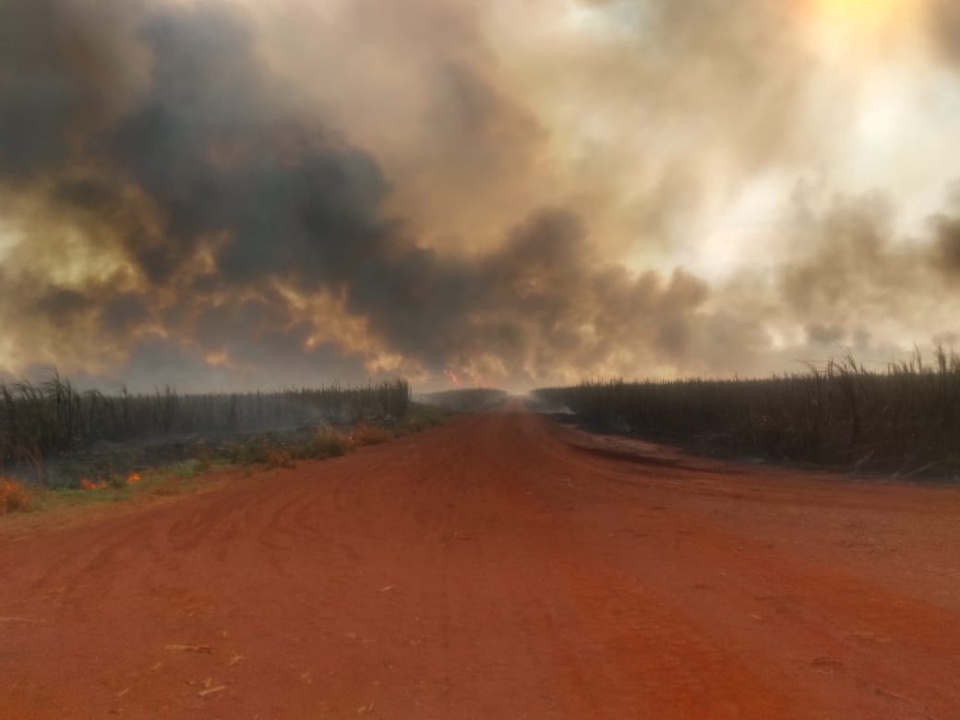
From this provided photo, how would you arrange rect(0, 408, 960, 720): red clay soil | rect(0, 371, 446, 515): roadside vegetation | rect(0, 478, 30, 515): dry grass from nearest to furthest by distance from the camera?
rect(0, 408, 960, 720): red clay soil
rect(0, 478, 30, 515): dry grass
rect(0, 371, 446, 515): roadside vegetation

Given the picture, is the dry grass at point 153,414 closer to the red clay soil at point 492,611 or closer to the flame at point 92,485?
the flame at point 92,485

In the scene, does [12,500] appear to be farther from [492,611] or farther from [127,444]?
[127,444]

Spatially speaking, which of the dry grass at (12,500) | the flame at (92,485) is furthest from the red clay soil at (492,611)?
the flame at (92,485)

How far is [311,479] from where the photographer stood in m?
15.7

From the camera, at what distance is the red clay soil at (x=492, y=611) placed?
4.52 m

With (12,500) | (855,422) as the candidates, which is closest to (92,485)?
(12,500)

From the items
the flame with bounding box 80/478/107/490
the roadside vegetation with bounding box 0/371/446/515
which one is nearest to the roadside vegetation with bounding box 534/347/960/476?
the roadside vegetation with bounding box 0/371/446/515

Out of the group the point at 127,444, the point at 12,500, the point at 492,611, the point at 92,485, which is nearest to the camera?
the point at 492,611

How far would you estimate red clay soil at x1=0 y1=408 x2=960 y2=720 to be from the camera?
14.8 ft

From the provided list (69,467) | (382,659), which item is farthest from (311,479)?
(382,659)

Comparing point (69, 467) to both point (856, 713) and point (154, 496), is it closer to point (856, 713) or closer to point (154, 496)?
point (154, 496)

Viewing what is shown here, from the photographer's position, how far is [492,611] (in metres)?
6.20

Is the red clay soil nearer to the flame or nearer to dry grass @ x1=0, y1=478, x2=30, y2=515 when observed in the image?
dry grass @ x1=0, y1=478, x2=30, y2=515

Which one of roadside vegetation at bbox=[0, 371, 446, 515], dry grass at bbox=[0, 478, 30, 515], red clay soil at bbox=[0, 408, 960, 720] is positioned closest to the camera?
red clay soil at bbox=[0, 408, 960, 720]
